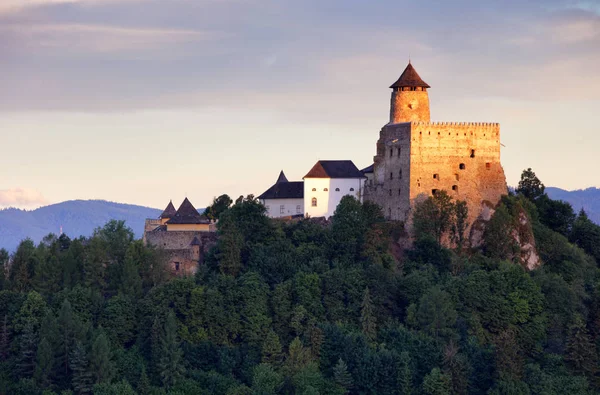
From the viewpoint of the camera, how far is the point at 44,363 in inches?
2486

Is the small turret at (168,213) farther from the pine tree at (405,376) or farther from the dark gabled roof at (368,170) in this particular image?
the pine tree at (405,376)

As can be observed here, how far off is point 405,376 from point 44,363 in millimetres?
20202

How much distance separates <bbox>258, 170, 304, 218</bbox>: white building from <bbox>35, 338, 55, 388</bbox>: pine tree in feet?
69.3

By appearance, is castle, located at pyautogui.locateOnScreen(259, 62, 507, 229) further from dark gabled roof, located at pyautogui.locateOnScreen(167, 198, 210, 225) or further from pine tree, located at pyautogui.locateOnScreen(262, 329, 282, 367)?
pine tree, located at pyautogui.locateOnScreen(262, 329, 282, 367)

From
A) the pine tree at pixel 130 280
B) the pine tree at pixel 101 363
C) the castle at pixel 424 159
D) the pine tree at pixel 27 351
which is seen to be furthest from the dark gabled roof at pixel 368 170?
the pine tree at pixel 27 351

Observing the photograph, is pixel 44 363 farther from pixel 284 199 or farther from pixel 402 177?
pixel 402 177

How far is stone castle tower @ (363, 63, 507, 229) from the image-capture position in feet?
237

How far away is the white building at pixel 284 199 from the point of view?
258ft

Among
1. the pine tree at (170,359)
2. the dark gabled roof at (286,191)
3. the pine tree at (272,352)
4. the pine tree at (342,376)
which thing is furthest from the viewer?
the dark gabled roof at (286,191)

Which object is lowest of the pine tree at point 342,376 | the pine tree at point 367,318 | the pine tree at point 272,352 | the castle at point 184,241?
the pine tree at point 342,376

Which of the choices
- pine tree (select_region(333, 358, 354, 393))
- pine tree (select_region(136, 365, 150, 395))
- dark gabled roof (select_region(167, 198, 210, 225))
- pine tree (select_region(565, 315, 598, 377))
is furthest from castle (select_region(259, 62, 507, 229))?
pine tree (select_region(136, 365, 150, 395))

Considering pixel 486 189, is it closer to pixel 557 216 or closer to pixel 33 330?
pixel 557 216

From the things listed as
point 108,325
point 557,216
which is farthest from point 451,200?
point 108,325

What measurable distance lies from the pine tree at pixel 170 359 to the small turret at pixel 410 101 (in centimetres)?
2158
